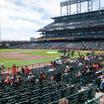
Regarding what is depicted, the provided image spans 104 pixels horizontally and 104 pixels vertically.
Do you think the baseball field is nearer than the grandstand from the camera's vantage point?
Yes

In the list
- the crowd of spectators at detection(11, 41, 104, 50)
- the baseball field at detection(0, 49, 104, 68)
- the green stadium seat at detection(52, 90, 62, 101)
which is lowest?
the baseball field at detection(0, 49, 104, 68)

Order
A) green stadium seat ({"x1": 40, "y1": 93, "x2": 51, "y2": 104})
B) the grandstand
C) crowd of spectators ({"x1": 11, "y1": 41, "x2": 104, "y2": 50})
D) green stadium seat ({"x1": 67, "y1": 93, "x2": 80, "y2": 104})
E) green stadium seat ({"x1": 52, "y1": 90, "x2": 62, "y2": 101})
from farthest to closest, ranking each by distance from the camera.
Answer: the grandstand
crowd of spectators ({"x1": 11, "y1": 41, "x2": 104, "y2": 50})
green stadium seat ({"x1": 52, "y1": 90, "x2": 62, "y2": 101})
green stadium seat ({"x1": 40, "y1": 93, "x2": 51, "y2": 104})
green stadium seat ({"x1": 67, "y1": 93, "x2": 80, "y2": 104})

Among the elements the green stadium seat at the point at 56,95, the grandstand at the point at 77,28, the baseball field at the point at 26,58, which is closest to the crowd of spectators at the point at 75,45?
the grandstand at the point at 77,28

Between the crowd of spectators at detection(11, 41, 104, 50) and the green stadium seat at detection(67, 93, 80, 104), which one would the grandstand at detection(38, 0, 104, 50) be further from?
the green stadium seat at detection(67, 93, 80, 104)

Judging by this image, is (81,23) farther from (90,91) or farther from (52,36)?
(90,91)

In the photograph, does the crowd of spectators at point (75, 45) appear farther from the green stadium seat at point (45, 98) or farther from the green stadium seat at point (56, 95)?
the green stadium seat at point (45, 98)

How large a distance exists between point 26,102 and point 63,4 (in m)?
105

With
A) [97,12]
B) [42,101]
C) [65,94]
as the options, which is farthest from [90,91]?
[97,12]

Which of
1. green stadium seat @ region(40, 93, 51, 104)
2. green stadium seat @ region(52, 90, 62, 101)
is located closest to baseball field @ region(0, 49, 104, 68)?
green stadium seat @ region(52, 90, 62, 101)

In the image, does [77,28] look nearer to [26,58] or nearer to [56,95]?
[26,58]

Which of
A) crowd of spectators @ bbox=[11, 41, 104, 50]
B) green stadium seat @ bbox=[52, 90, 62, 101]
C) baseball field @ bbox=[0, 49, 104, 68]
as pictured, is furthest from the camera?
crowd of spectators @ bbox=[11, 41, 104, 50]

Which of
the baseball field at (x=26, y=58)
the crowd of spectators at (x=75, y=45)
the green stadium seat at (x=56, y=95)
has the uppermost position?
the crowd of spectators at (x=75, y=45)

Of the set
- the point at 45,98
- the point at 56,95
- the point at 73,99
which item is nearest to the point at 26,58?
the point at 56,95

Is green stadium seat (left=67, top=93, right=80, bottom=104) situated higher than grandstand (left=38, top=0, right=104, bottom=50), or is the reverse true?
grandstand (left=38, top=0, right=104, bottom=50)
